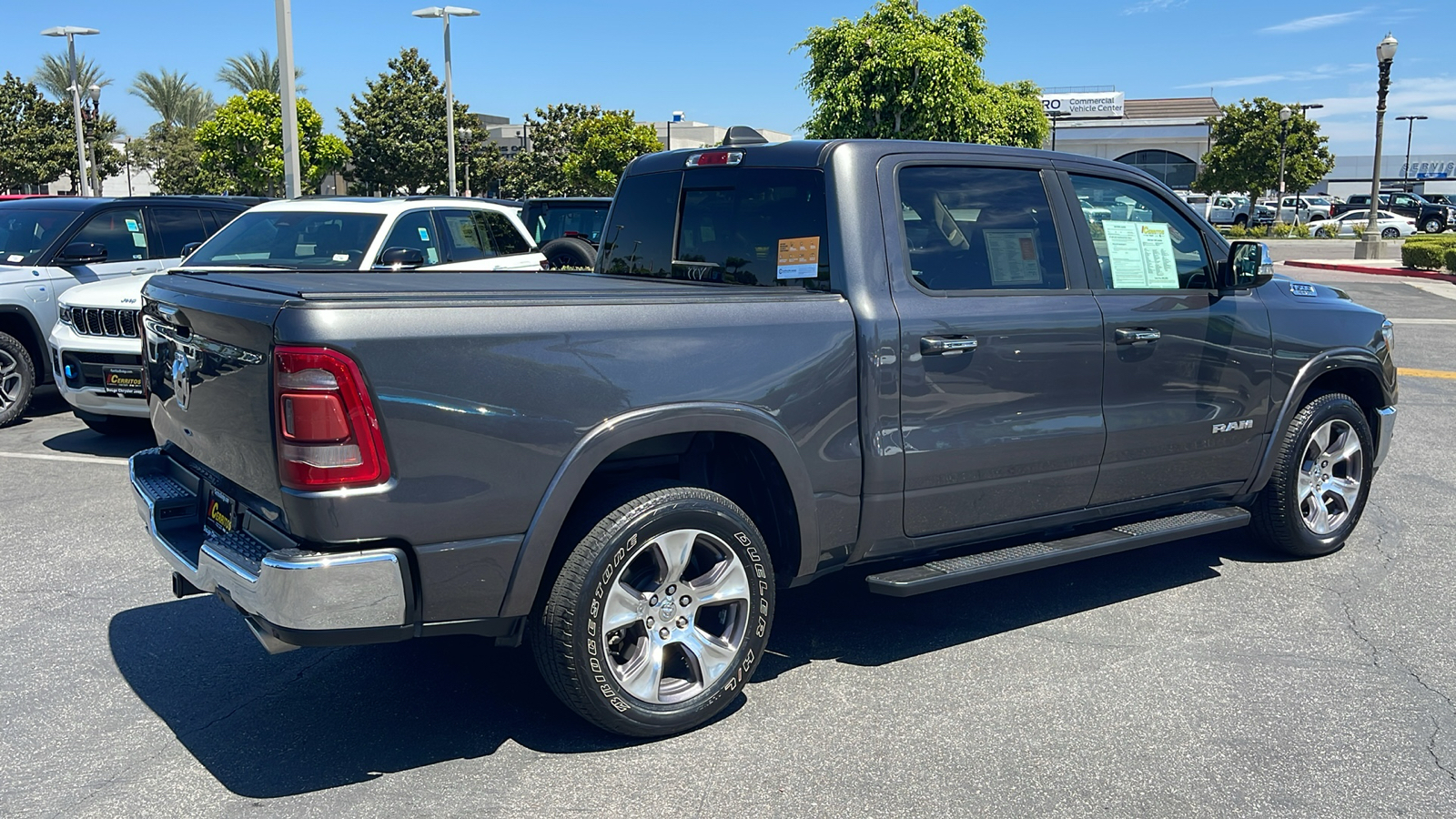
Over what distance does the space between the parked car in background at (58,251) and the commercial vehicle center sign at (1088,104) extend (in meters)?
89.0

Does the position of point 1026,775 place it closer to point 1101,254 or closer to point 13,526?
point 1101,254

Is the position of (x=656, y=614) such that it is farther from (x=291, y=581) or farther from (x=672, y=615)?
(x=291, y=581)

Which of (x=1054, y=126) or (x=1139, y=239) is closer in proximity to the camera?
(x=1139, y=239)

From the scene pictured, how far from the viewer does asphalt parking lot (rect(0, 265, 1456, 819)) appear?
334 centimetres

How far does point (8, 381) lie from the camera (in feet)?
30.1

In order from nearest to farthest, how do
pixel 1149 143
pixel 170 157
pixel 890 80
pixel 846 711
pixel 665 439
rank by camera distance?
1. pixel 665 439
2. pixel 846 711
3. pixel 890 80
4. pixel 170 157
5. pixel 1149 143

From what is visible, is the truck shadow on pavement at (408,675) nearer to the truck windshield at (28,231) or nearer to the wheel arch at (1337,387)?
the wheel arch at (1337,387)

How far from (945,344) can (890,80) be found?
21.6m

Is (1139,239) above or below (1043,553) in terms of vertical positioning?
above

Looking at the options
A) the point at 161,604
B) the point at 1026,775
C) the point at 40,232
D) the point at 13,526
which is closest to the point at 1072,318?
the point at 1026,775

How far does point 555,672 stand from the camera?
11.4 feet

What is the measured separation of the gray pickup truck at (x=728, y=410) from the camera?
10.2ft

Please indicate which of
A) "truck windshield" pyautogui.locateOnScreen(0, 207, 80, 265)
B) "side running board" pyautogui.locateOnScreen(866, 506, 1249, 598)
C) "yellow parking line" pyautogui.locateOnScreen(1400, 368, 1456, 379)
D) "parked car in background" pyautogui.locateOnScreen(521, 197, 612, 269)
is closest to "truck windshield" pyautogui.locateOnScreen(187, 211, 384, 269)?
"truck windshield" pyautogui.locateOnScreen(0, 207, 80, 265)

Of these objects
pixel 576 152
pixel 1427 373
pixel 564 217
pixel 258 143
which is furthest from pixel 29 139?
pixel 1427 373
